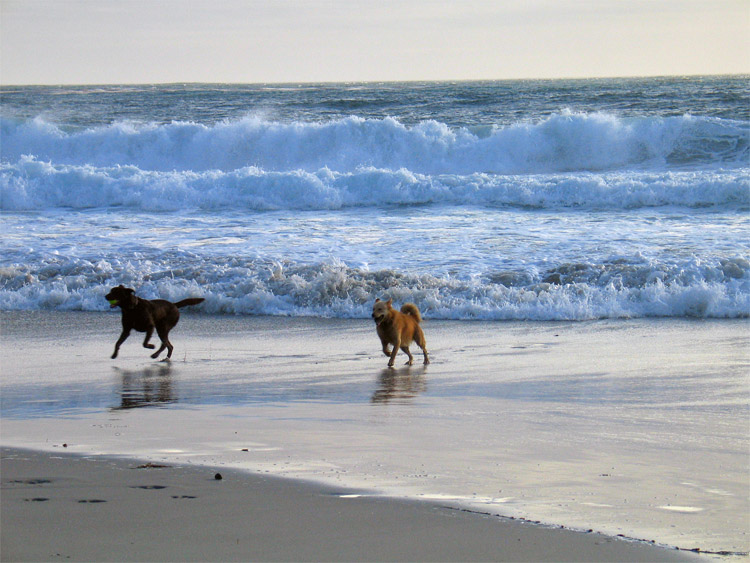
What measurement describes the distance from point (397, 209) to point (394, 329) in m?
11.5

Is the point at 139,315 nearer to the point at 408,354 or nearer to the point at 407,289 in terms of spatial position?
the point at 408,354

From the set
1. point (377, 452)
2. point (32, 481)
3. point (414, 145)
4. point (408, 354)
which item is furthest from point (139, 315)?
point (414, 145)

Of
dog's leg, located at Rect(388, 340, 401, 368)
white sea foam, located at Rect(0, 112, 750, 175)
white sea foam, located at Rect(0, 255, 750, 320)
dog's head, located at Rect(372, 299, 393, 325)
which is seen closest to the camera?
dog's head, located at Rect(372, 299, 393, 325)

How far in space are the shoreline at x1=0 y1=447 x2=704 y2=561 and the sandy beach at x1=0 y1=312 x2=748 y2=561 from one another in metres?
0.01

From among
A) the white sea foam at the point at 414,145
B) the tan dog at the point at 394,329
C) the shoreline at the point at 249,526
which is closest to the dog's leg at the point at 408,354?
the tan dog at the point at 394,329

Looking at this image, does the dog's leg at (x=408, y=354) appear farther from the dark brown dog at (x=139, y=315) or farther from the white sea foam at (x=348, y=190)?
the white sea foam at (x=348, y=190)

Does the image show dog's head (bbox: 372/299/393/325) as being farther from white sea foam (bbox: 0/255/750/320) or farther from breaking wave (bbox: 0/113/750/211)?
breaking wave (bbox: 0/113/750/211)

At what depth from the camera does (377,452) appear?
4.97 metres

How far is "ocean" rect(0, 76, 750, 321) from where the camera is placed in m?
11.7

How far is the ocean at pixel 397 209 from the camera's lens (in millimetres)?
11711

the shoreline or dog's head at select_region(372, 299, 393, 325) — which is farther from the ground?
dog's head at select_region(372, 299, 393, 325)

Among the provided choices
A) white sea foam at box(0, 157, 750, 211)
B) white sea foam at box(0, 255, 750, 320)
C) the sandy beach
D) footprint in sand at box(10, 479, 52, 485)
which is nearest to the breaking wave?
white sea foam at box(0, 157, 750, 211)

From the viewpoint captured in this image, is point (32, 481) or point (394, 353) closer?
point (32, 481)

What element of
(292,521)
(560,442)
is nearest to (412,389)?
(560,442)
